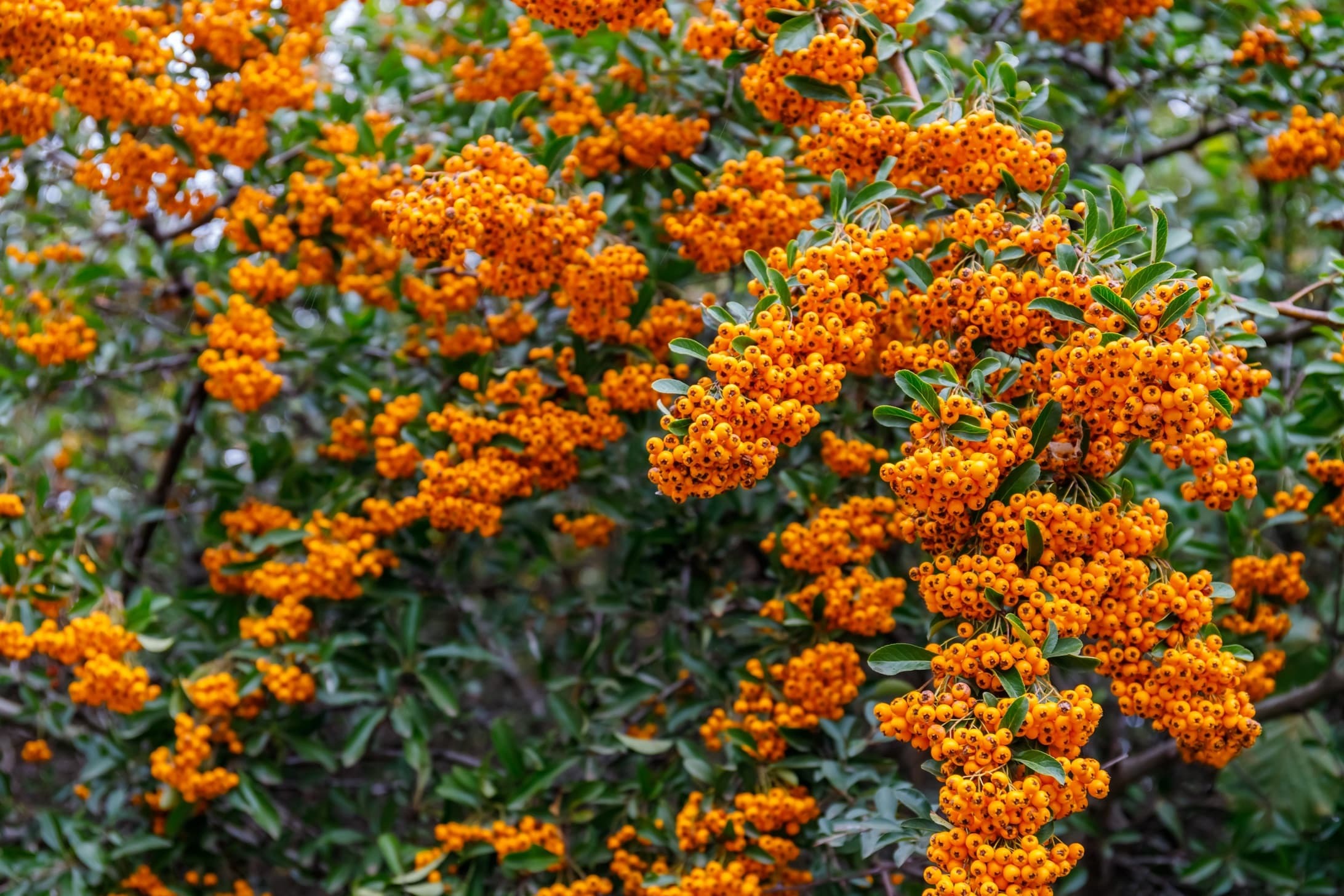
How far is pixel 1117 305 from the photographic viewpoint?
2744 mm

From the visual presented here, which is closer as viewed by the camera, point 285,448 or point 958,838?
point 958,838

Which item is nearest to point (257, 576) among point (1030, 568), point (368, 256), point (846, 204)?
point (368, 256)

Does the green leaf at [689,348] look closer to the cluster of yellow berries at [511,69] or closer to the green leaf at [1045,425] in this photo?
the green leaf at [1045,425]

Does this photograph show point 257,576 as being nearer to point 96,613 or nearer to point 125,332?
point 96,613

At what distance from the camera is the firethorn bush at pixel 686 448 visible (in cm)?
281

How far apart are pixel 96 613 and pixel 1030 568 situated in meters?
3.16

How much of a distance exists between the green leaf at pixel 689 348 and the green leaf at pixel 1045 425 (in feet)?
2.80

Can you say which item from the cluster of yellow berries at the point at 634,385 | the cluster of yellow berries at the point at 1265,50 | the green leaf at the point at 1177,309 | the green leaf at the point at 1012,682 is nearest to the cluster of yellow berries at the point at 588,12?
the cluster of yellow berries at the point at 634,385

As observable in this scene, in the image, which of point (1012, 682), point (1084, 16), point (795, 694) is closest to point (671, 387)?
point (1012, 682)

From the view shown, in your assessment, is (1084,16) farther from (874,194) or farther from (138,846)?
(138,846)

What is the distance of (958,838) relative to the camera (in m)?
2.55

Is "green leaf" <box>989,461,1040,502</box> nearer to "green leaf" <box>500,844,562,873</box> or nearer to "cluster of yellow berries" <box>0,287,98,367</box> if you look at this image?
"green leaf" <box>500,844,562,873</box>

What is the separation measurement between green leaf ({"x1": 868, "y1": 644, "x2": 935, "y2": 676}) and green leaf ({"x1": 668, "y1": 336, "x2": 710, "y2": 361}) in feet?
2.94

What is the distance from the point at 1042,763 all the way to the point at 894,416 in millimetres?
932
